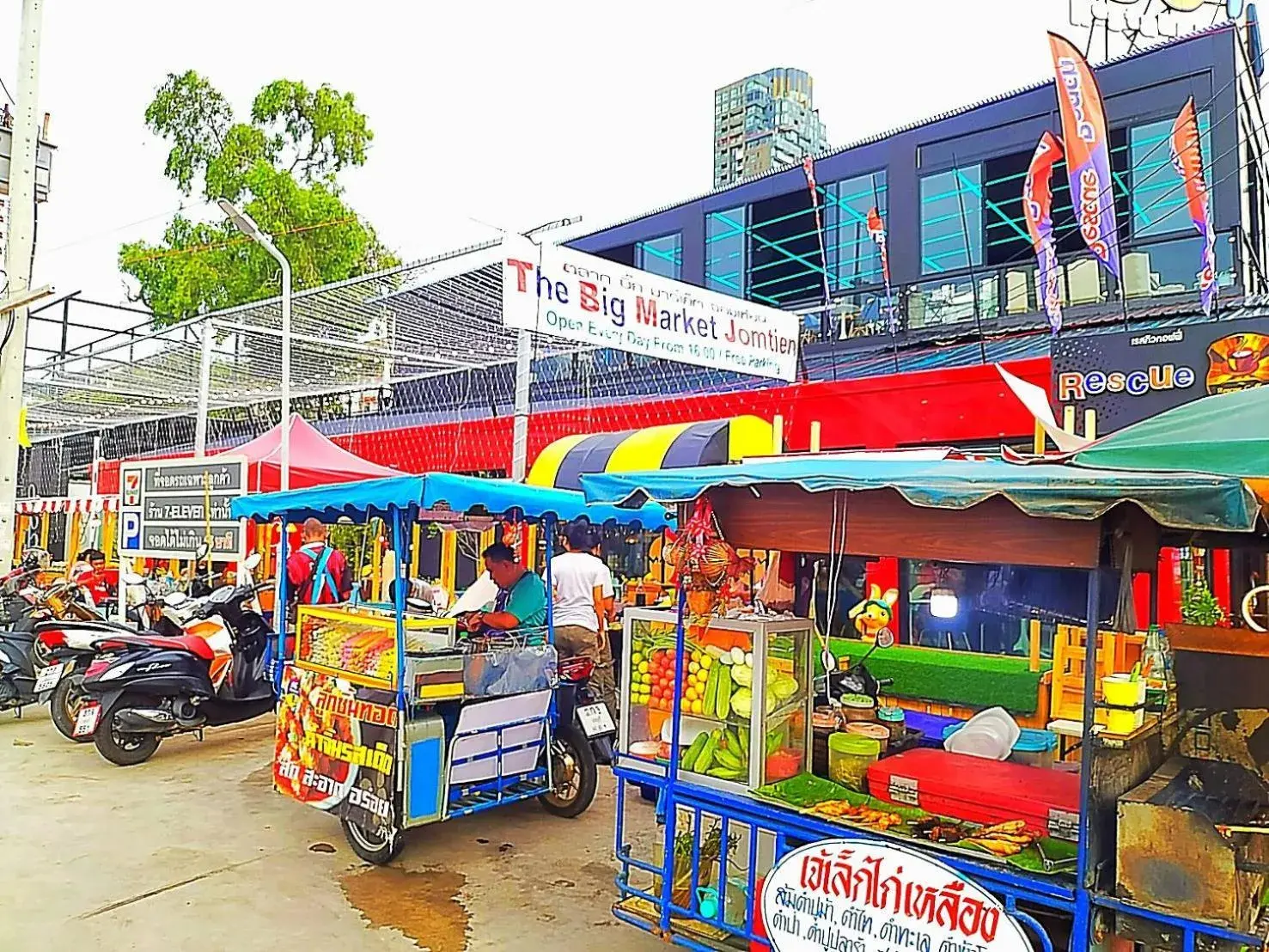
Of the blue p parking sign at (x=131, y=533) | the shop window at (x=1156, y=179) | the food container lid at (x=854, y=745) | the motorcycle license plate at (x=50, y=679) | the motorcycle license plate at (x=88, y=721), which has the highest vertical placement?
the shop window at (x=1156, y=179)

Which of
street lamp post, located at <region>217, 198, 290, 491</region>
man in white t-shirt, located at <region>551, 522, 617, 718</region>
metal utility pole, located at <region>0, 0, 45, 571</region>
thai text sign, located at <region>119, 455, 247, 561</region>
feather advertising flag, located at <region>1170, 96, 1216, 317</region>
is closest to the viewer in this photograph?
man in white t-shirt, located at <region>551, 522, 617, 718</region>

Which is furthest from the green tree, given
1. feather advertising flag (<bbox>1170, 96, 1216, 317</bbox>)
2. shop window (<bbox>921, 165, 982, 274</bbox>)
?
feather advertising flag (<bbox>1170, 96, 1216, 317</bbox>)

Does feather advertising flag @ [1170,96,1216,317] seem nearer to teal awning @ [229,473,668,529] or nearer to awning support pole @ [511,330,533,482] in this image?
awning support pole @ [511,330,533,482]

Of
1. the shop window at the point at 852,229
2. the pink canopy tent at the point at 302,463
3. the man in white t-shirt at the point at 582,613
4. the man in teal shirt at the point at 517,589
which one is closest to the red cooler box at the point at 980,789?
the man in teal shirt at the point at 517,589

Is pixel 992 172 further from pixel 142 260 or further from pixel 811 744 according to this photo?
pixel 142 260

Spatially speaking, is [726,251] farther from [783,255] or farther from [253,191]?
[253,191]

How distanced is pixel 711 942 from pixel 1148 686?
203cm

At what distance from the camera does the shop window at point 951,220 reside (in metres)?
12.8

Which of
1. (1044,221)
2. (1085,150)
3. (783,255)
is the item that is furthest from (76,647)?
(783,255)

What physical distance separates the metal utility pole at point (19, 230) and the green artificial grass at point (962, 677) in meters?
7.43

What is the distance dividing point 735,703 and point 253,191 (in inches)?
525

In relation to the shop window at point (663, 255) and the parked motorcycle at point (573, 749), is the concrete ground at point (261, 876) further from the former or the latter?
the shop window at point (663, 255)

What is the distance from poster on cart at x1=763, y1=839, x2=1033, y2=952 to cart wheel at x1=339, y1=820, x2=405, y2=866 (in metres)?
2.33

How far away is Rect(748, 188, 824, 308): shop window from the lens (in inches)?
591
